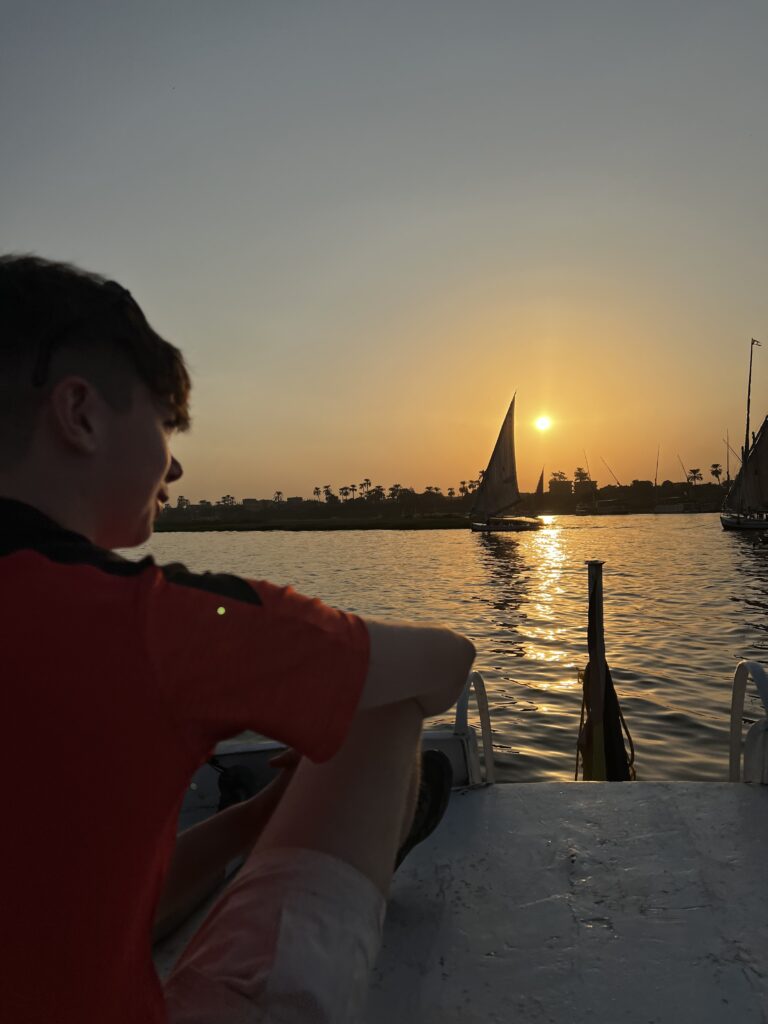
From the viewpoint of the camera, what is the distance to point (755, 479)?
157 feet

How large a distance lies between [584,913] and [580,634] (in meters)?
13.3

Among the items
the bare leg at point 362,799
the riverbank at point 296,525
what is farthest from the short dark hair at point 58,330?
the riverbank at point 296,525

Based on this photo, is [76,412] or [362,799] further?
[362,799]

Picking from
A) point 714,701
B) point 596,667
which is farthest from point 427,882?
point 714,701

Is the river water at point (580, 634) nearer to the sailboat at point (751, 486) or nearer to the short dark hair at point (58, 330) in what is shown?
the short dark hair at point (58, 330)

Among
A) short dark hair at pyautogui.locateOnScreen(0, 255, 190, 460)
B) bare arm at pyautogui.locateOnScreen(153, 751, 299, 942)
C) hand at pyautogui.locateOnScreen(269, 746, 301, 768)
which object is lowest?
bare arm at pyautogui.locateOnScreen(153, 751, 299, 942)

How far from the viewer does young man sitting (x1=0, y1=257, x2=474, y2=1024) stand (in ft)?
2.73

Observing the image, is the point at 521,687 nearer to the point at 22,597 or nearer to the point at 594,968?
the point at 594,968

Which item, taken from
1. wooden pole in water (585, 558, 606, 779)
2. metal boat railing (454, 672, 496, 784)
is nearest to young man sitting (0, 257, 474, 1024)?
metal boat railing (454, 672, 496, 784)

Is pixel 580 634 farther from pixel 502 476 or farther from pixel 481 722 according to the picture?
pixel 502 476

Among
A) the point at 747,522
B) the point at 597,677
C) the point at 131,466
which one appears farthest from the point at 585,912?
the point at 747,522

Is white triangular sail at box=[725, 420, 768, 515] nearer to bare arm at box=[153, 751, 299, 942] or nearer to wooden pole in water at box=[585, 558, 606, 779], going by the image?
wooden pole in water at box=[585, 558, 606, 779]

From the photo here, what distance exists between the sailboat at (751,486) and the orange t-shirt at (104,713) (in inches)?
1861

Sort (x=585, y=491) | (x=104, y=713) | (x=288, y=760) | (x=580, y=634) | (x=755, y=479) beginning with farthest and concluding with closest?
1. (x=585, y=491)
2. (x=755, y=479)
3. (x=580, y=634)
4. (x=288, y=760)
5. (x=104, y=713)
